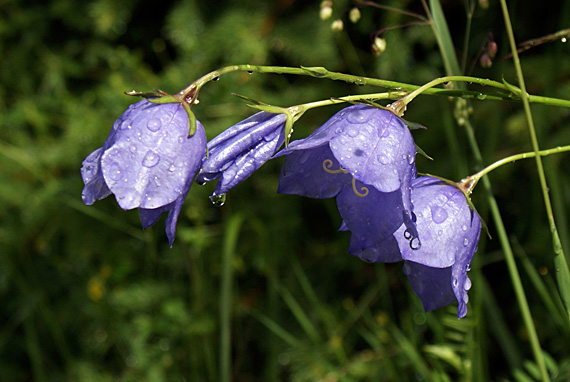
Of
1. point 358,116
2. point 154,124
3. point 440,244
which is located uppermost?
point 154,124

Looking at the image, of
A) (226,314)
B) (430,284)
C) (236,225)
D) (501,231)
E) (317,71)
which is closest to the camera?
(317,71)

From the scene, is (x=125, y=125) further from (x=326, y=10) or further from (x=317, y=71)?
(x=326, y=10)

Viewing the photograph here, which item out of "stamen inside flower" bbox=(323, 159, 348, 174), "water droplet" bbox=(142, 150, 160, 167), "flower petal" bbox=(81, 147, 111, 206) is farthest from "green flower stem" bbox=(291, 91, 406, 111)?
"flower petal" bbox=(81, 147, 111, 206)

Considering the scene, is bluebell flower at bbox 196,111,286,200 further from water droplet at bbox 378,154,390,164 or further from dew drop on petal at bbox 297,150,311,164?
water droplet at bbox 378,154,390,164

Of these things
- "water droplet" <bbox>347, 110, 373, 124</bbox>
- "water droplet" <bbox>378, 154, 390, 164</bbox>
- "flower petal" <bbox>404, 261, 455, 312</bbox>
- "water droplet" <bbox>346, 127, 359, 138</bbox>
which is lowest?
"flower petal" <bbox>404, 261, 455, 312</bbox>

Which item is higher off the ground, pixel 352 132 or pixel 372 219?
pixel 352 132

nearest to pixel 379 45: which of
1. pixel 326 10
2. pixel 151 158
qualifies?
pixel 326 10

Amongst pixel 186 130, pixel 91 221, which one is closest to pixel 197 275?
pixel 91 221
